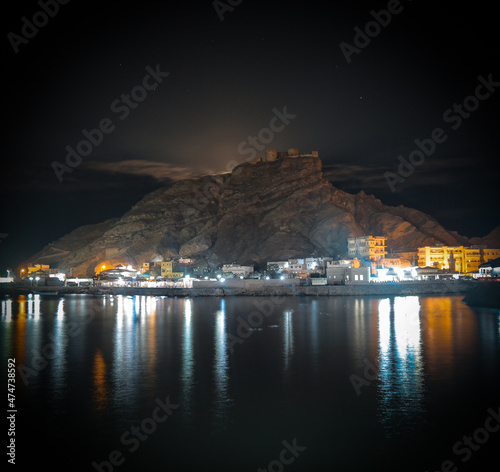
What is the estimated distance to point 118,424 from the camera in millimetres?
15039

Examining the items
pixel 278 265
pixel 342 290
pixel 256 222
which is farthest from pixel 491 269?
pixel 256 222

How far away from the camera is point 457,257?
308ft

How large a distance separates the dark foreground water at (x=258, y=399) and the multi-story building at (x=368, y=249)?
53.8m

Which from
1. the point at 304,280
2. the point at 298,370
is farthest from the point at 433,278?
the point at 298,370

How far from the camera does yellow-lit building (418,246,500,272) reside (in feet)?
304

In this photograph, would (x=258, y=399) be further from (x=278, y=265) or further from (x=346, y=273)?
(x=278, y=265)

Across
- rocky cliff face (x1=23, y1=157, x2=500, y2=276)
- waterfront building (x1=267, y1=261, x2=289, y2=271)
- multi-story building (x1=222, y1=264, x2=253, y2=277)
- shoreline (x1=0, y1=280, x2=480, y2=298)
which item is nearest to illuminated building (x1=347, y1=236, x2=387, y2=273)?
rocky cliff face (x1=23, y1=157, x2=500, y2=276)

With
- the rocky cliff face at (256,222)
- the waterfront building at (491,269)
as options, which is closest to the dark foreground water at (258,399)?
the waterfront building at (491,269)

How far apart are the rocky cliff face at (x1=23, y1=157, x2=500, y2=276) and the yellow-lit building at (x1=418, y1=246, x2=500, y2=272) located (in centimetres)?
1132

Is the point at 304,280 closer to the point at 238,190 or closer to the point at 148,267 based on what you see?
the point at 148,267

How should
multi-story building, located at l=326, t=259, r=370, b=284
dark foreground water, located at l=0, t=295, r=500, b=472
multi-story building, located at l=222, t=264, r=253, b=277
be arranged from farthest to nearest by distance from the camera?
multi-story building, located at l=222, t=264, r=253, b=277
multi-story building, located at l=326, t=259, r=370, b=284
dark foreground water, located at l=0, t=295, r=500, b=472

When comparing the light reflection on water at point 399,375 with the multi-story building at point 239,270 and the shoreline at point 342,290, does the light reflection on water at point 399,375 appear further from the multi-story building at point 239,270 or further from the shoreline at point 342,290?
the multi-story building at point 239,270

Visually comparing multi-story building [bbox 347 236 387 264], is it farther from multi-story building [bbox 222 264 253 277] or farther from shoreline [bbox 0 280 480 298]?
multi-story building [bbox 222 264 253 277]

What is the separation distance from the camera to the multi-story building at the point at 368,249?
8738 cm
